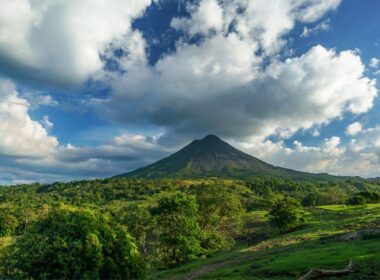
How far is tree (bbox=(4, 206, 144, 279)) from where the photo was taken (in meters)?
25.7

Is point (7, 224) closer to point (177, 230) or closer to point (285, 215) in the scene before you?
point (177, 230)

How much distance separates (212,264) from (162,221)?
14323mm

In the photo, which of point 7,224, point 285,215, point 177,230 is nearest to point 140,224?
point 177,230

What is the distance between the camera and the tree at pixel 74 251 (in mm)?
25688

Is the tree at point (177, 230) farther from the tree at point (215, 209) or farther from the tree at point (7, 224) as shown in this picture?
the tree at point (7, 224)

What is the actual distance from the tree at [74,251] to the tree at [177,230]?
31.1 metres

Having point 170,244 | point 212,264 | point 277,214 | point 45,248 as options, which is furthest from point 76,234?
point 277,214

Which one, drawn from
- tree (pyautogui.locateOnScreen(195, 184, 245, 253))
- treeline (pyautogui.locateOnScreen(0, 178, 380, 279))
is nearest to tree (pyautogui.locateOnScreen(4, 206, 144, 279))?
treeline (pyautogui.locateOnScreen(0, 178, 380, 279))

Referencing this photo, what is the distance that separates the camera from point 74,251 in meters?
26.3

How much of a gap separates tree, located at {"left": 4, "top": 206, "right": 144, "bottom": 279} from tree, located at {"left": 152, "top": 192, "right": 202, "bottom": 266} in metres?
31.1

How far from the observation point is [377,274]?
24.2 meters

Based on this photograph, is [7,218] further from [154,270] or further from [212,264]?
[212,264]

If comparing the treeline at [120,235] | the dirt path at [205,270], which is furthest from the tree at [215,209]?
the dirt path at [205,270]

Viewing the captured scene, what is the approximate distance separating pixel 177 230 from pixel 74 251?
36.2 m
